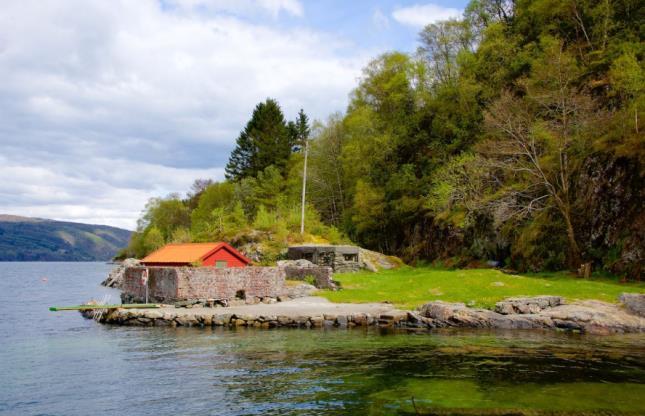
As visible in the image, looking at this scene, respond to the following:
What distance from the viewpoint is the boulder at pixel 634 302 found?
1111 inches

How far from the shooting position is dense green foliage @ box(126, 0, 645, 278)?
40094 millimetres

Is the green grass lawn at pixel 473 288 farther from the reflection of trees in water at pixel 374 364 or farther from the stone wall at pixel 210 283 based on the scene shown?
the reflection of trees in water at pixel 374 364

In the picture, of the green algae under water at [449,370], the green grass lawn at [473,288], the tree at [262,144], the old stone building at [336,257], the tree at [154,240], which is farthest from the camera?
the tree at [154,240]

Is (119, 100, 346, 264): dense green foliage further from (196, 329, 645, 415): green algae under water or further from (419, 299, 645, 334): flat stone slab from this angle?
(196, 329, 645, 415): green algae under water

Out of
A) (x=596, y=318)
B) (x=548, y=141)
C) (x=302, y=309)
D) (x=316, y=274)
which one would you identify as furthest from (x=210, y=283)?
(x=548, y=141)

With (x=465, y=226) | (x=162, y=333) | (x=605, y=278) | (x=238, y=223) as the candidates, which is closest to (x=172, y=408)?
(x=162, y=333)

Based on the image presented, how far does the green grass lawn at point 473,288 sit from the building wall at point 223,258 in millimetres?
8179

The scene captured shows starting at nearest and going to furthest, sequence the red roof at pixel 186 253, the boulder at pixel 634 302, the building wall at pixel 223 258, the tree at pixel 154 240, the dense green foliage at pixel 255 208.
A: the boulder at pixel 634 302
the red roof at pixel 186 253
the building wall at pixel 223 258
the dense green foliage at pixel 255 208
the tree at pixel 154 240

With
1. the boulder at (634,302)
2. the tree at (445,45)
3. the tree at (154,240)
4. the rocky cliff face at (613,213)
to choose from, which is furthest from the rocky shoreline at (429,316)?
the tree at (154,240)

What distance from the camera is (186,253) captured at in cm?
4197

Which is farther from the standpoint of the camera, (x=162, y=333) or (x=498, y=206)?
(x=498, y=206)

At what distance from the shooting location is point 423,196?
60281 millimetres

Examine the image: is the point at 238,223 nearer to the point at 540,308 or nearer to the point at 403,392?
the point at 540,308

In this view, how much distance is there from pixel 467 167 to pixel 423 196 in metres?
9.32
